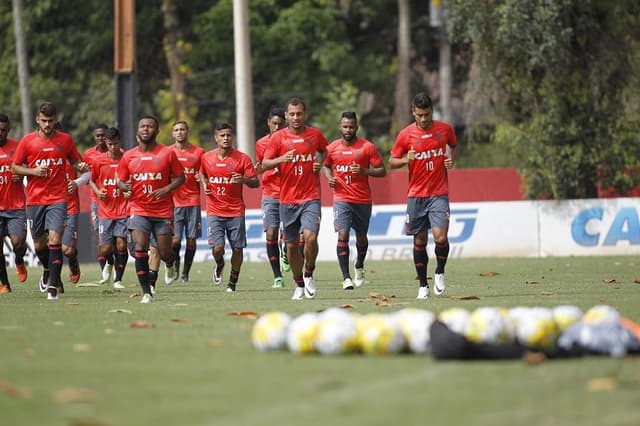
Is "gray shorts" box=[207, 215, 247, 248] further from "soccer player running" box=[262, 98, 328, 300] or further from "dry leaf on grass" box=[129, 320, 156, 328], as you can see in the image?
"dry leaf on grass" box=[129, 320, 156, 328]

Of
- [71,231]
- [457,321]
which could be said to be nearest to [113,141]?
[71,231]

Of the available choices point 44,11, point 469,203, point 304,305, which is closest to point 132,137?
point 469,203

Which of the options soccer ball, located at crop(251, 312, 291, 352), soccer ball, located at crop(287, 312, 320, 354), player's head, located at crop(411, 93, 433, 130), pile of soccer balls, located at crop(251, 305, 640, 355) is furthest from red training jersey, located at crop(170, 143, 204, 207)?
pile of soccer balls, located at crop(251, 305, 640, 355)

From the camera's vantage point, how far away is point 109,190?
66.9 ft

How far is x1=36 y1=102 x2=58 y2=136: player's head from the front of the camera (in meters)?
16.8

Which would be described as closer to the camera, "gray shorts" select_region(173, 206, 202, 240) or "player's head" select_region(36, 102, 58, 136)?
"player's head" select_region(36, 102, 58, 136)

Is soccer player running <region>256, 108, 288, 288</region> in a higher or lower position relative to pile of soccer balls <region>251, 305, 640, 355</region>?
higher

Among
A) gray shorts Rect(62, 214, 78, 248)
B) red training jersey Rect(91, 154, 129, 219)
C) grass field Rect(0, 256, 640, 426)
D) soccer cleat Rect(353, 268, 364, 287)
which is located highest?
red training jersey Rect(91, 154, 129, 219)

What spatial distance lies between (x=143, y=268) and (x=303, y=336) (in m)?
6.24

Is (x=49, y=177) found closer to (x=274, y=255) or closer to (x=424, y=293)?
(x=274, y=255)

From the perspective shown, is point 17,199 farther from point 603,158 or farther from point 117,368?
point 603,158

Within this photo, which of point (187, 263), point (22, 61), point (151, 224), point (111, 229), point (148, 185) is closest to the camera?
point (148, 185)

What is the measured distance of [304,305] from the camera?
583 inches

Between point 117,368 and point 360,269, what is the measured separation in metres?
10.9
